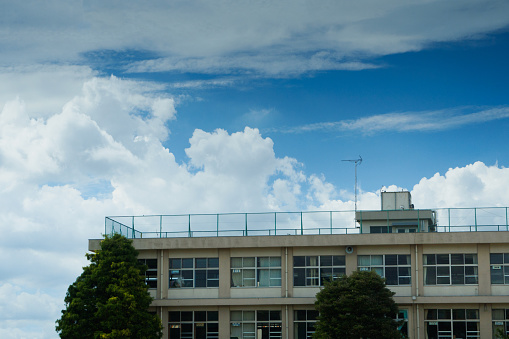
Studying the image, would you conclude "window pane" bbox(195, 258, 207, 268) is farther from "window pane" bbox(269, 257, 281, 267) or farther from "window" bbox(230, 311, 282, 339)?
"window pane" bbox(269, 257, 281, 267)

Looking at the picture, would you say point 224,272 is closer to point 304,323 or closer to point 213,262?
point 213,262

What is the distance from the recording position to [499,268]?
1674 inches

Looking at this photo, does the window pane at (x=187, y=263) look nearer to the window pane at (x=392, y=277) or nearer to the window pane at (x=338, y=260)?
the window pane at (x=338, y=260)

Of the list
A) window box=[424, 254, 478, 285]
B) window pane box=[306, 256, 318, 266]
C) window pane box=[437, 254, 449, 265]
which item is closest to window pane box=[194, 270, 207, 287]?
window pane box=[306, 256, 318, 266]

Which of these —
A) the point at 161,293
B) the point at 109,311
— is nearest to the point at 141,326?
the point at 109,311

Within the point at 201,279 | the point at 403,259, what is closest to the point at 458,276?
the point at 403,259

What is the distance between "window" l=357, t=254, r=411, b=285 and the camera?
43344 mm

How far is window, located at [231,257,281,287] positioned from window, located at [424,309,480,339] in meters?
9.39

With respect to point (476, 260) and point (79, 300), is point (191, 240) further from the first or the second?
point (476, 260)

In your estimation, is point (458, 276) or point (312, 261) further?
point (312, 261)

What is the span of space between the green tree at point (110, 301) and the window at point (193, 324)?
3.05m

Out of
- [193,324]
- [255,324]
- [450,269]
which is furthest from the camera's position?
[193,324]

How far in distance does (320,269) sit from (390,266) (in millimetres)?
4258

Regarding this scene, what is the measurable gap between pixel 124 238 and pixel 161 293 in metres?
5.07
